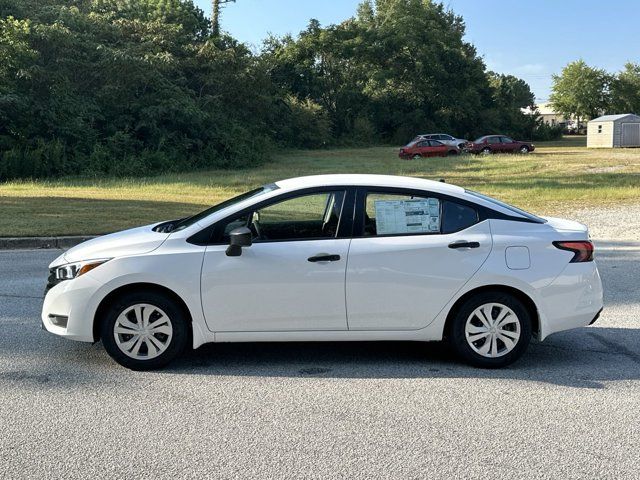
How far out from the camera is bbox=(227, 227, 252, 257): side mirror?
5.02 meters

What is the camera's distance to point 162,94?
36531 mm

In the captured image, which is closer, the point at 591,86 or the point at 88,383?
the point at 88,383

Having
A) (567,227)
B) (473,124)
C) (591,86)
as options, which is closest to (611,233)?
(567,227)

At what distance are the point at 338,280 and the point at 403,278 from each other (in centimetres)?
50

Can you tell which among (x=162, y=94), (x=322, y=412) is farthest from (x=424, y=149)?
(x=322, y=412)

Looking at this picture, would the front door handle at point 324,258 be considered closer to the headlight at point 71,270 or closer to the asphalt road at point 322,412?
the asphalt road at point 322,412

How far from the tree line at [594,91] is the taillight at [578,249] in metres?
92.5

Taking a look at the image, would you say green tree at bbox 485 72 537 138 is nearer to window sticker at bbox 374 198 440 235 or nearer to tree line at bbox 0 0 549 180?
tree line at bbox 0 0 549 180

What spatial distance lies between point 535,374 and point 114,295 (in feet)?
10.8

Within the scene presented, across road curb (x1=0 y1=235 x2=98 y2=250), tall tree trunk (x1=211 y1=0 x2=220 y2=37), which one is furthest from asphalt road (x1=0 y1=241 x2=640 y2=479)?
tall tree trunk (x1=211 y1=0 x2=220 y2=37)

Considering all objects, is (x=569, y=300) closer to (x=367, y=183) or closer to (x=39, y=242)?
(x=367, y=183)

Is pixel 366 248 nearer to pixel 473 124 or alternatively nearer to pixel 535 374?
pixel 535 374

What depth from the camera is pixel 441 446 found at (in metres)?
3.88

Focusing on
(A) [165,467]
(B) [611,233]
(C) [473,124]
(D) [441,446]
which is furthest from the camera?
(C) [473,124]
